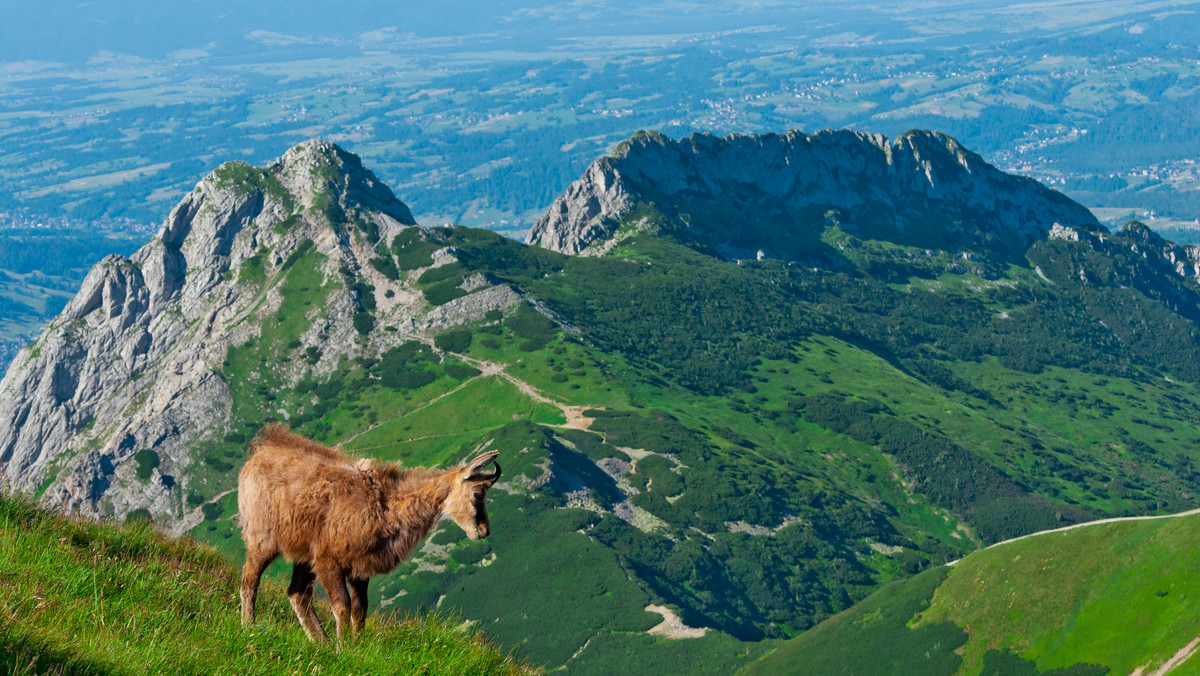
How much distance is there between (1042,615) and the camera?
308ft

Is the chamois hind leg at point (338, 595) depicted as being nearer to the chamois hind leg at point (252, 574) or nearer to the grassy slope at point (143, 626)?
the grassy slope at point (143, 626)

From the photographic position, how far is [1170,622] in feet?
264

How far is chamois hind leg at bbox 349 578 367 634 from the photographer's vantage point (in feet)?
50.8

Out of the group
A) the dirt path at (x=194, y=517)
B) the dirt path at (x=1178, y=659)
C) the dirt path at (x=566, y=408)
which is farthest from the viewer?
the dirt path at (x=566, y=408)

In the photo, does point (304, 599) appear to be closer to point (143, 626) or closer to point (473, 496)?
point (143, 626)

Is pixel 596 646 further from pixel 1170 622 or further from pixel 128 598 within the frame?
pixel 128 598

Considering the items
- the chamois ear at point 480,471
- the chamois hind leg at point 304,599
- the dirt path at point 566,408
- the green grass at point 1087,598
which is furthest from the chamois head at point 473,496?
the dirt path at point 566,408

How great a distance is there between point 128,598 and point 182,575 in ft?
10.1

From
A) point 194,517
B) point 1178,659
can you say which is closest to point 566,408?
point 194,517

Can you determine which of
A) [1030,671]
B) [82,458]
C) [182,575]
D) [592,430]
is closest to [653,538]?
[592,430]

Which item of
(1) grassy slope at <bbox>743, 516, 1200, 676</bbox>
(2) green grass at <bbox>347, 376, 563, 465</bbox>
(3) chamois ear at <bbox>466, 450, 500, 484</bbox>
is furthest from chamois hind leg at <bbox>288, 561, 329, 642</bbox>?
(2) green grass at <bbox>347, 376, 563, 465</bbox>

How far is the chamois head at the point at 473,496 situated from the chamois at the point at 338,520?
0.03 meters

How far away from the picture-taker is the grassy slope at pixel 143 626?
10.9m

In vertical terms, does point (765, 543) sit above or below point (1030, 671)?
below
